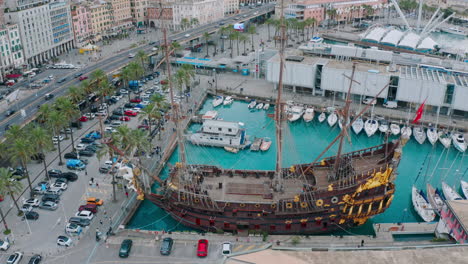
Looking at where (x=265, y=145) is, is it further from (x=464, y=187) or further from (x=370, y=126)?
(x=464, y=187)

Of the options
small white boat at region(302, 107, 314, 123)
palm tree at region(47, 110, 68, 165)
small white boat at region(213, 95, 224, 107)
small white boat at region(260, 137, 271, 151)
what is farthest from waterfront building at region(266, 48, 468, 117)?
palm tree at region(47, 110, 68, 165)

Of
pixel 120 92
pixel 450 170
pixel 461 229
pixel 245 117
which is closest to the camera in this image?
pixel 461 229

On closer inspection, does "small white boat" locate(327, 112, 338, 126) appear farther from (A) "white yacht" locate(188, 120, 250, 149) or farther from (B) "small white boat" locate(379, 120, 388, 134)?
(A) "white yacht" locate(188, 120, 250, 149)

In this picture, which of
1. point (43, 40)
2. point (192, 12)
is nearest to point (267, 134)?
point (43, 40)

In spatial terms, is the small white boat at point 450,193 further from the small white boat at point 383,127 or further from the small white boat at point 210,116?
the small white boat at point 210,116

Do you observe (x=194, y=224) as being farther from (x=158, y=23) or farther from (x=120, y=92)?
(x=158, y=23)
